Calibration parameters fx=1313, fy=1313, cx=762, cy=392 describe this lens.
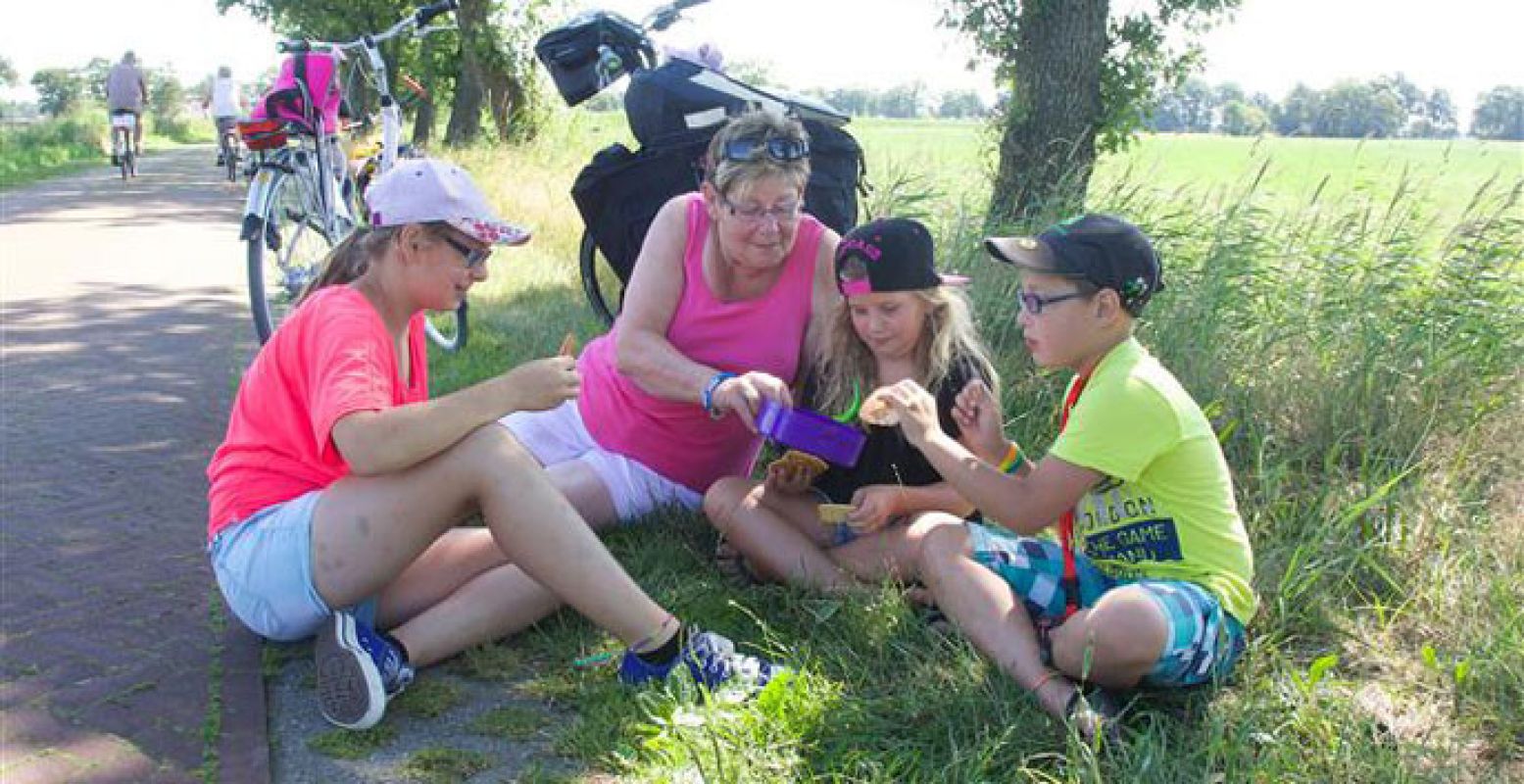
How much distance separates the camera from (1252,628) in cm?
319

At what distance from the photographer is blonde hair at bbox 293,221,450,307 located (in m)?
3.14

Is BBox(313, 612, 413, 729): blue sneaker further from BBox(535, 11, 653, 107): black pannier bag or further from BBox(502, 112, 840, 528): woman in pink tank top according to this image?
BBox(535, 11, 653, 107): black pannier bag

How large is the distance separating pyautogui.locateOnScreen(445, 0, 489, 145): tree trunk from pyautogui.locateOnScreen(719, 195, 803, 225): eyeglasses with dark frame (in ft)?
→ 45.4

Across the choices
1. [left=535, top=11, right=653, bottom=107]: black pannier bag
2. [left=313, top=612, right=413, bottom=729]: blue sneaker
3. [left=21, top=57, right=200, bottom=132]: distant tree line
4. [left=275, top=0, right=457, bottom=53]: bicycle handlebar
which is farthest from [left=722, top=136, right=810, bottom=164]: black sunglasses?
[left=21, top=57, right=200, bottom=132]: distant tree line

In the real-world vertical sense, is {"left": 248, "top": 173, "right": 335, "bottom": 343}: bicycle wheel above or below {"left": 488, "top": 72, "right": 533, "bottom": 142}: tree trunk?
below

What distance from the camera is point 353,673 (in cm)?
283

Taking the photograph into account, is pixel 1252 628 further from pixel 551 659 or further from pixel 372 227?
pixel 372 227

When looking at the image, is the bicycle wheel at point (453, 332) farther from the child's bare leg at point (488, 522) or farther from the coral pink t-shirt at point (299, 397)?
the child's bare leg at point (488, 522)

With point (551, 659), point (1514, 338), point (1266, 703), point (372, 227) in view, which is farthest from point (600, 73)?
point (1266, 703)

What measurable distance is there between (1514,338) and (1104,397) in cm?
225

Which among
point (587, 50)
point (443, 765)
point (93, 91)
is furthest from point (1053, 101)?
point (93, 91)

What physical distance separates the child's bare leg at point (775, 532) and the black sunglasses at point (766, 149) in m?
0.90

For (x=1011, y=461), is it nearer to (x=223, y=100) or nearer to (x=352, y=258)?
(x=352, y=258)

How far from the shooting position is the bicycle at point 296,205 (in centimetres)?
592
